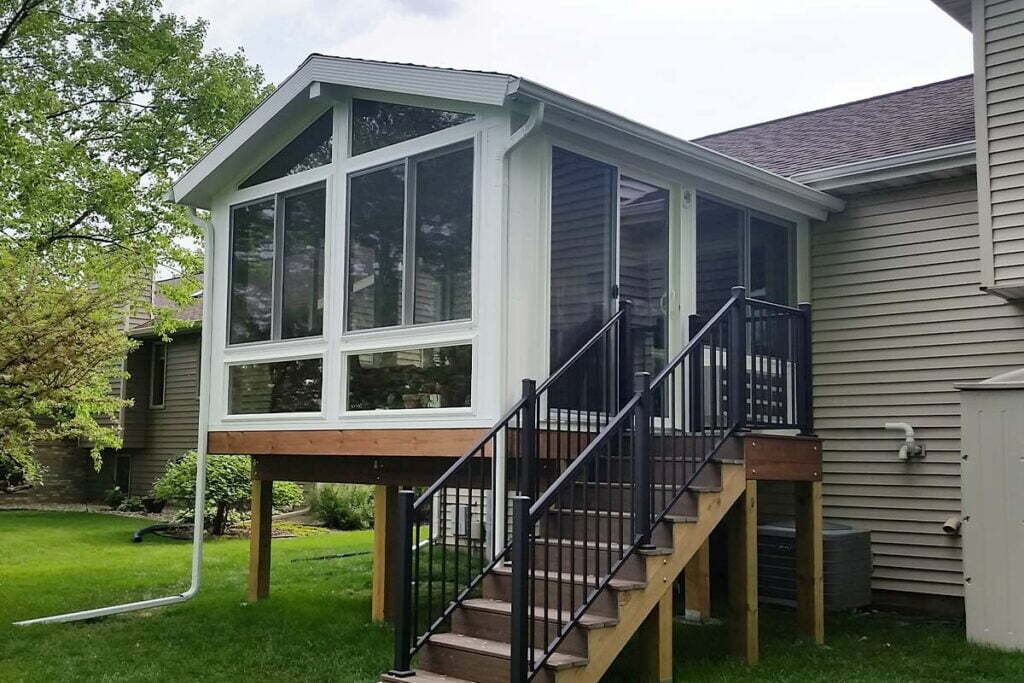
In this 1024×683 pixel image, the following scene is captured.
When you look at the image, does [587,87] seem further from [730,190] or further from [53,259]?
[730,190]

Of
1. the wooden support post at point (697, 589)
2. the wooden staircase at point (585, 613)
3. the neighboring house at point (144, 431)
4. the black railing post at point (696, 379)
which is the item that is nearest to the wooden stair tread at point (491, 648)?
the wooden staircase at point (585, 613)

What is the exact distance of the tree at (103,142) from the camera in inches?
492

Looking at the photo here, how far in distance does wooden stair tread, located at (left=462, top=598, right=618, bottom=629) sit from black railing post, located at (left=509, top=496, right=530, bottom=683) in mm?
186

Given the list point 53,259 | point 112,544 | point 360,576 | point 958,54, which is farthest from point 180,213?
point 958,54

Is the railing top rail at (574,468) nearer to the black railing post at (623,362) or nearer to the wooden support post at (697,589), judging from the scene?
the black railing post at (623,362)

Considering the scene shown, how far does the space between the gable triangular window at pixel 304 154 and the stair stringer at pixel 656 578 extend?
367 centimetres

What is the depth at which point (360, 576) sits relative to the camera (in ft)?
32.6

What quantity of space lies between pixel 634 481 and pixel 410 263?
2152 mm

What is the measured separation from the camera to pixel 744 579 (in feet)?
20.1

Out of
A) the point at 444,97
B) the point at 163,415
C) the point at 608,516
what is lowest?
the point at 608,516

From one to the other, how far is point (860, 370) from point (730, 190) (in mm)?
1984

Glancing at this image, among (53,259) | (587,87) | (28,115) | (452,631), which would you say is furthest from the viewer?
(587,87)

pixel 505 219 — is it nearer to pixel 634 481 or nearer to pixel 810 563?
pixel 634 481

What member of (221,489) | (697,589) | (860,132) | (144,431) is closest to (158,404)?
(144,431)
